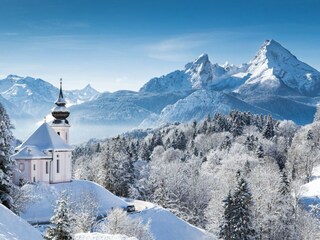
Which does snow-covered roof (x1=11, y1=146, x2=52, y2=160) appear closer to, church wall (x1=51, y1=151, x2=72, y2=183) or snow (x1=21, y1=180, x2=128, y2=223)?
church wall (x1=51, y1=151, x2=72, y2=183)

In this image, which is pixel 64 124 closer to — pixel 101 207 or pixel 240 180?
pixel 101 207

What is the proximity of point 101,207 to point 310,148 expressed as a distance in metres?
58.0

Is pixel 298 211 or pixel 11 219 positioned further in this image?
pixel 298 211

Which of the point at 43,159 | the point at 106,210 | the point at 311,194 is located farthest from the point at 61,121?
the point at 311,194

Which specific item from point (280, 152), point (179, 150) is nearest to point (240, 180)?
point (280, 152)

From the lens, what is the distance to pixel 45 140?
191ft

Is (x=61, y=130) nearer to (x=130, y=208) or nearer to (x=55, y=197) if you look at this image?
(x=55, y=197)

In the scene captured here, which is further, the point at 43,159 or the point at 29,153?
the point at 43,159

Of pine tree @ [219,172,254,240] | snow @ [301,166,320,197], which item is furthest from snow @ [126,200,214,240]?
snow @ [301,166,320,197]

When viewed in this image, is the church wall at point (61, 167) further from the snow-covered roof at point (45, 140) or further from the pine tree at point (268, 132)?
the pine tree at point (268, 132)

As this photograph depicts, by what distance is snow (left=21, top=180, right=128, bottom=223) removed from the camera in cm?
4953

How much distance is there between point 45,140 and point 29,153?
10.0 ft

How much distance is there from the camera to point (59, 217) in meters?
24.6

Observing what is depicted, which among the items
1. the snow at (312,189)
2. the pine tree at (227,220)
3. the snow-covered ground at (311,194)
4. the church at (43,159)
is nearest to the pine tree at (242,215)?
the pine tree at (227,220)
